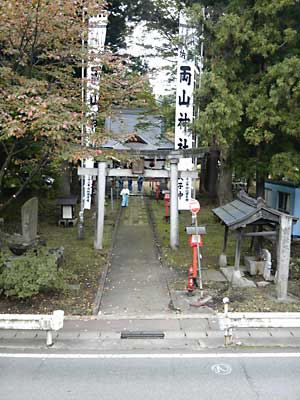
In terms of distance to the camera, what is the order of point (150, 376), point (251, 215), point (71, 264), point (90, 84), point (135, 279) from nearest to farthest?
point (150, 376) → point (251, 215) → point (90, 84) → point (135, 279) → point (71, 264)

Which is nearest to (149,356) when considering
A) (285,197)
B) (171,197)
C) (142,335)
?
(142,335)

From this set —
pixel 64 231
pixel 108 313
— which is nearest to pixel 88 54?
pixel 108 313

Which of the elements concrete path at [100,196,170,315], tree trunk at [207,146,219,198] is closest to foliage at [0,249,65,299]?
concrete path at [100,196,170,315]

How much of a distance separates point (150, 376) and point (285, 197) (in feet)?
44.3

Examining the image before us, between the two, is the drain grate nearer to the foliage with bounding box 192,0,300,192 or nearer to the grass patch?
the grass patch

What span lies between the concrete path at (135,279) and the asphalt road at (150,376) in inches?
91.4

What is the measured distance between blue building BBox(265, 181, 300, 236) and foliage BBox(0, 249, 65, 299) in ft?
35.2

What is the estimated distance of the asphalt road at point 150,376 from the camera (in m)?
5.75

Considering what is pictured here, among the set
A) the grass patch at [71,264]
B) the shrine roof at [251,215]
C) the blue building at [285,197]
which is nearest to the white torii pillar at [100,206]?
the grass patch at [71,264]

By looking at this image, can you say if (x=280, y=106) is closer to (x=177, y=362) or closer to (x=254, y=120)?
(x=254, y=120)

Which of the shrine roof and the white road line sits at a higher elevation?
the shrine roof

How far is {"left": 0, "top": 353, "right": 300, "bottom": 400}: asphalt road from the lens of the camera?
5746 millimetres

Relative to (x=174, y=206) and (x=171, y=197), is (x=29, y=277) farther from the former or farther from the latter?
(x=171, y=197)

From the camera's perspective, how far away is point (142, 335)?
7.87m
